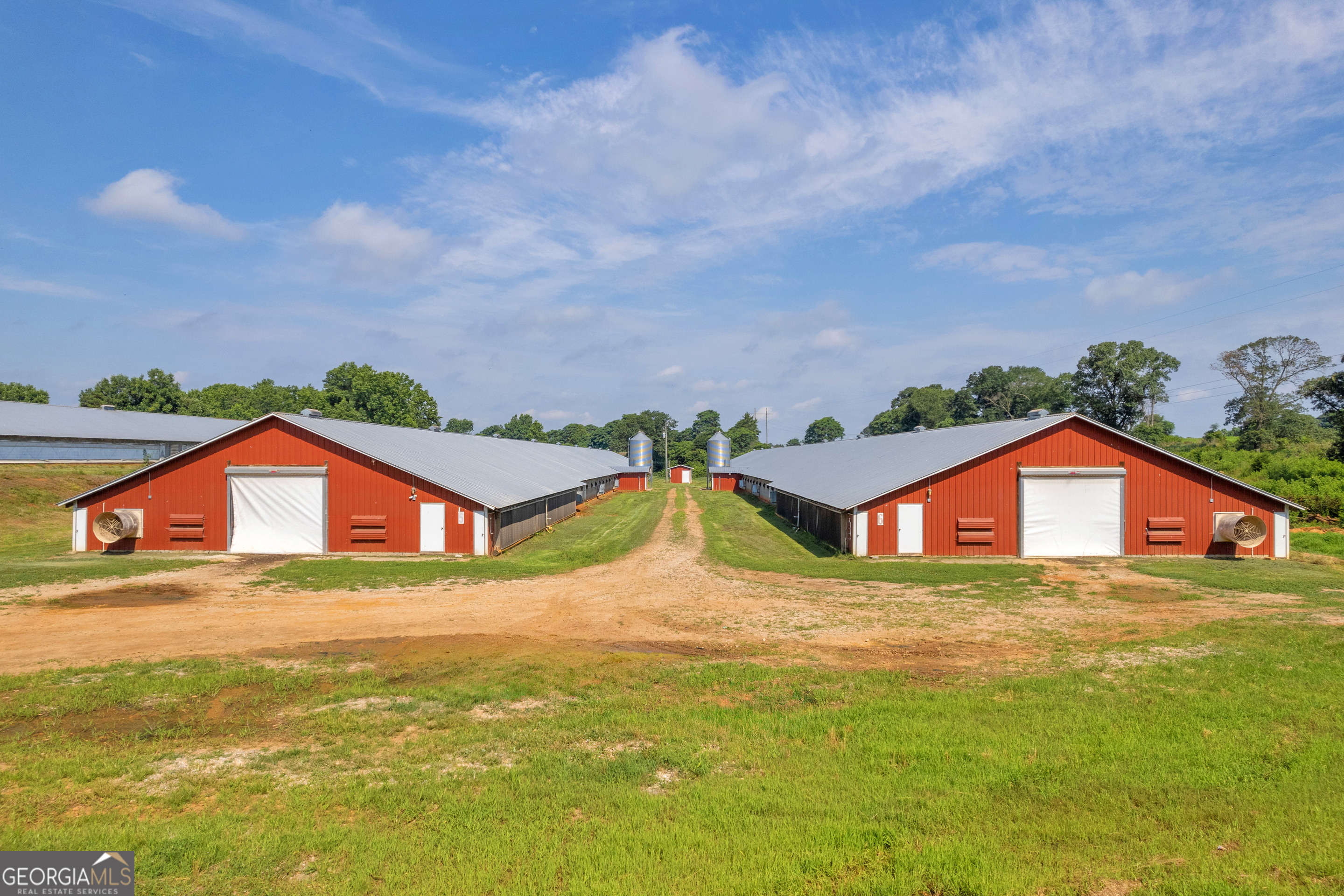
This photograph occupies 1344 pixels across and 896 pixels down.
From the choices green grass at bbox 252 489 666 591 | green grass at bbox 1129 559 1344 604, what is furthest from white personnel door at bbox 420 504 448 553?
green grass at bbox 1129 559 1344 604

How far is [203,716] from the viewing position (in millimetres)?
11000

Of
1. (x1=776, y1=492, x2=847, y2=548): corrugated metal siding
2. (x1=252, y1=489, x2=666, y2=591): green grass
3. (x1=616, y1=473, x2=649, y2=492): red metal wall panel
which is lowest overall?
(x1=252, y1=489, x2=666, y2=591): green grass

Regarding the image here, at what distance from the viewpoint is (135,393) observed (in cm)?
10688

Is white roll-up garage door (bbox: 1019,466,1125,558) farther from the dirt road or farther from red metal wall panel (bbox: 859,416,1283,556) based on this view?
the dirt road

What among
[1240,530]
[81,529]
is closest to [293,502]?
[81,529]

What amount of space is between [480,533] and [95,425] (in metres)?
63.7

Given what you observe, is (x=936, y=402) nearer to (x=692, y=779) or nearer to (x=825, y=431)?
(x=825, y=431)

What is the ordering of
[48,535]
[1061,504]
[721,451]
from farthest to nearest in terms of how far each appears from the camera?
[721,451], [48,535], [1061,504]

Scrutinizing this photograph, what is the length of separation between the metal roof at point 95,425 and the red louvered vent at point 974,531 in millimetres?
54065

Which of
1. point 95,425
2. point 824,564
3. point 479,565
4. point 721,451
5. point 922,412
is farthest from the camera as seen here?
point 922,412

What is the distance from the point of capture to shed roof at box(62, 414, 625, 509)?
30.5 metres

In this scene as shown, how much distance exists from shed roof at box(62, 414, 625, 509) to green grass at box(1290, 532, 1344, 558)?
3818 centimetres

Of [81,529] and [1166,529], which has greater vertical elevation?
[1166,529]

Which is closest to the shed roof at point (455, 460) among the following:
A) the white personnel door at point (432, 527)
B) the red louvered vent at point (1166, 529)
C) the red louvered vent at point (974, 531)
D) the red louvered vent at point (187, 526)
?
the white personnel door at point (432, 527)
